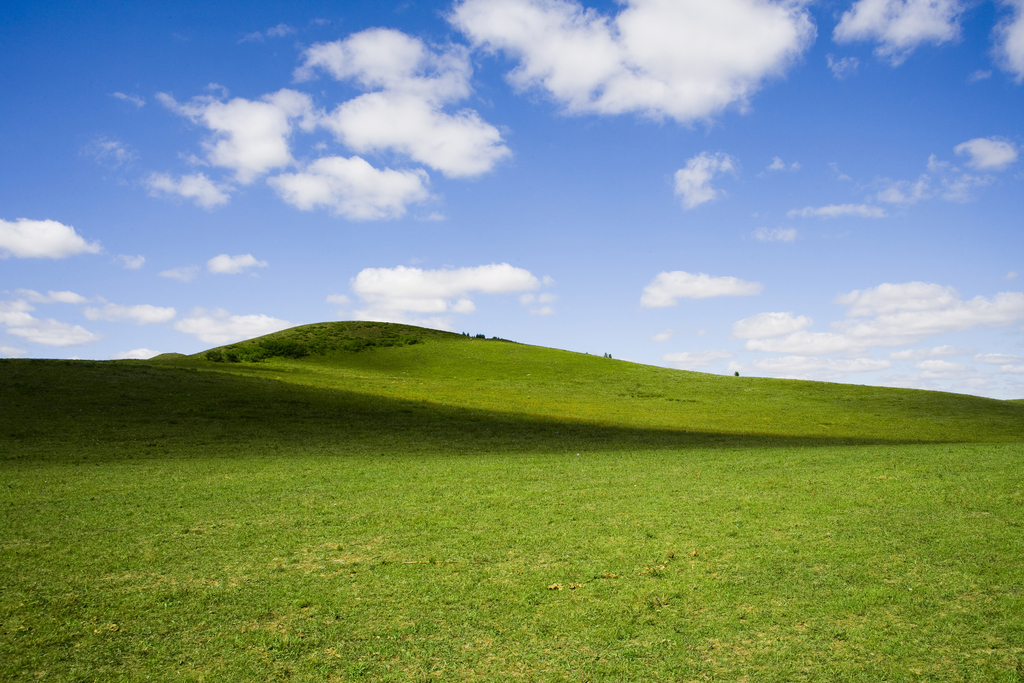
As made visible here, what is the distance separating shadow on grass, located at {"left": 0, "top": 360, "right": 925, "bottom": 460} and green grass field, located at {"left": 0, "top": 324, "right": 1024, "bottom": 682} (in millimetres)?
264

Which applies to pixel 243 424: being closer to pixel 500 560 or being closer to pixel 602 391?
pixel 500 560

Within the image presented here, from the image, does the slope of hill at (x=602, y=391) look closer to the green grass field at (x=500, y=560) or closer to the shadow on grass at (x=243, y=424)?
the shadow on grass at (x=243, y=424)

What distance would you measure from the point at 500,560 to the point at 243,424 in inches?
654

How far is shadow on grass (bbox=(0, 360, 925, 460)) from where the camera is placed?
16.6 metres

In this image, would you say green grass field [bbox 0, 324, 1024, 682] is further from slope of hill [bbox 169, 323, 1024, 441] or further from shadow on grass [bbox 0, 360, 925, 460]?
slope of hill [bbox 169, 323, 1024, 441]

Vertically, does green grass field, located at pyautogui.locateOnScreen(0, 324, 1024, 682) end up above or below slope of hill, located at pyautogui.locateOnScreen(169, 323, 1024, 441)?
below

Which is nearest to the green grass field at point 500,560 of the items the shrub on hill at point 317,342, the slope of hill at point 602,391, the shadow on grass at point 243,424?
the shadow on grass at point 243,424

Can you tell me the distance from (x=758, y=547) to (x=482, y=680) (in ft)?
13.9

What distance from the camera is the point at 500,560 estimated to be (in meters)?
7.00

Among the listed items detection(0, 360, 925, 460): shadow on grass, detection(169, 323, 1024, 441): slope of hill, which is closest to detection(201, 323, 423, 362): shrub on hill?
detection(169, 323, 1024, 441): slope of hill

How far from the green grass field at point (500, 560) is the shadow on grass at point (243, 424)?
10.4 inches

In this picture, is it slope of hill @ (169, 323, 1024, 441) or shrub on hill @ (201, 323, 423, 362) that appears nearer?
slope of hill @ (169, 323, 1024, 441)

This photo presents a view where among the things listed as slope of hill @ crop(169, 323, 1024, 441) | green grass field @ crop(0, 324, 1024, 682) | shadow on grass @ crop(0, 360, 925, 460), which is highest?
slope of hill @ crop(169, 323, 1024, 441)

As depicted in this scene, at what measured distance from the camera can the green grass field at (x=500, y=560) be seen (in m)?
4.83
